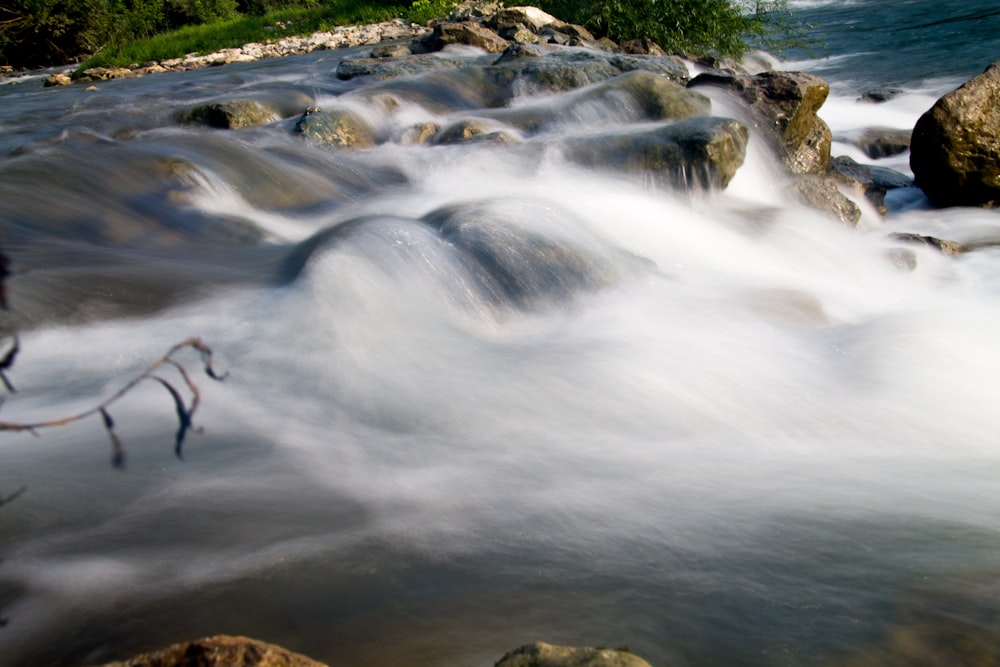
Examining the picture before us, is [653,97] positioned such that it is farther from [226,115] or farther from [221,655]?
[221,655]

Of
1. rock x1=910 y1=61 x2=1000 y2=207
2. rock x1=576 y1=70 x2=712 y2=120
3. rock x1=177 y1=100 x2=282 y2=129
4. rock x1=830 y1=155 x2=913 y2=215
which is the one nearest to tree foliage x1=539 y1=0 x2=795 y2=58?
rock x1=830 y1=155 x2=913 y2=215

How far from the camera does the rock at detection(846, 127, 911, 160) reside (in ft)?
32.5

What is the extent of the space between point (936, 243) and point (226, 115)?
6.62 meters

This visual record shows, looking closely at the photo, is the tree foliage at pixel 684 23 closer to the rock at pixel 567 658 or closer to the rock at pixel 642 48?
the rock at pixel 642 48

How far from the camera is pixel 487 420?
3.45 m

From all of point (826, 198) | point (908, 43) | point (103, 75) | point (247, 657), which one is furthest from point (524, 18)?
point (247, 657)

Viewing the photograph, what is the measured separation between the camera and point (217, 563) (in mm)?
2410

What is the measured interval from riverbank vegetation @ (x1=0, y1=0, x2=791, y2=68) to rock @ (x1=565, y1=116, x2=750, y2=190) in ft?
25.0

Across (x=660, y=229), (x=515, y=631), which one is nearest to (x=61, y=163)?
(x=660, y=229)

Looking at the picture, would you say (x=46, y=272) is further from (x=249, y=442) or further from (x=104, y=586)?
(x=104, y=586)

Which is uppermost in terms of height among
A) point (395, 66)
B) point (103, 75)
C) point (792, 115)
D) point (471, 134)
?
point (395, 66)

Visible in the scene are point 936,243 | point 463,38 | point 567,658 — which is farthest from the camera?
point 463,38

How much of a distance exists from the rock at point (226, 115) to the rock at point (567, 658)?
747 centimetres

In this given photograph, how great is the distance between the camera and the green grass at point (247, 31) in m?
20.2
